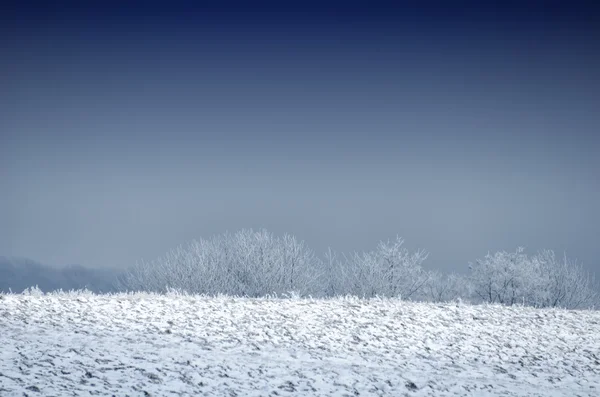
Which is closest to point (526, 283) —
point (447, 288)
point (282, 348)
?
point (447, 288)

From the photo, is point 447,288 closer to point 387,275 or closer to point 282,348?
point 387,275

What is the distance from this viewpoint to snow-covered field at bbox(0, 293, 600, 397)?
12.3 metres

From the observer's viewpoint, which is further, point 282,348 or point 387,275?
point 387,275

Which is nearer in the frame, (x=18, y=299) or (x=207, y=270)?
(x=18, y=299)

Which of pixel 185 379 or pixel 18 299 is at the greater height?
pixel 18 299

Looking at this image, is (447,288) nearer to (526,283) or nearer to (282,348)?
(526,283)

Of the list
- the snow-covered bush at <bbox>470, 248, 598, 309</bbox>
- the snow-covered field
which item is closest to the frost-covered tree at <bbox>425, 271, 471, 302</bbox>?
the snow-covered bush at <bbox>470, 248, 598, 309</bbox>

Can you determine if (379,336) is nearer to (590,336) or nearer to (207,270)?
(590,336)

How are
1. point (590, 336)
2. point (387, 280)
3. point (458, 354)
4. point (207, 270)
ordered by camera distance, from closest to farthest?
point (458, 354) → point (590, 336) → point (207, 270) → point (387, 280)

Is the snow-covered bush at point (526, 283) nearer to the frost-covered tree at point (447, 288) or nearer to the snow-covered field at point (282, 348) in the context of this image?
the frost-covered tree at point (447, 288)

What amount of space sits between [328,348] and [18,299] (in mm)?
9537

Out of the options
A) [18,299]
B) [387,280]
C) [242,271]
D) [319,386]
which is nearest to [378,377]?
[319,386]

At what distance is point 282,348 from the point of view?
1517cm

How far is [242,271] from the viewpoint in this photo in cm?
3891
